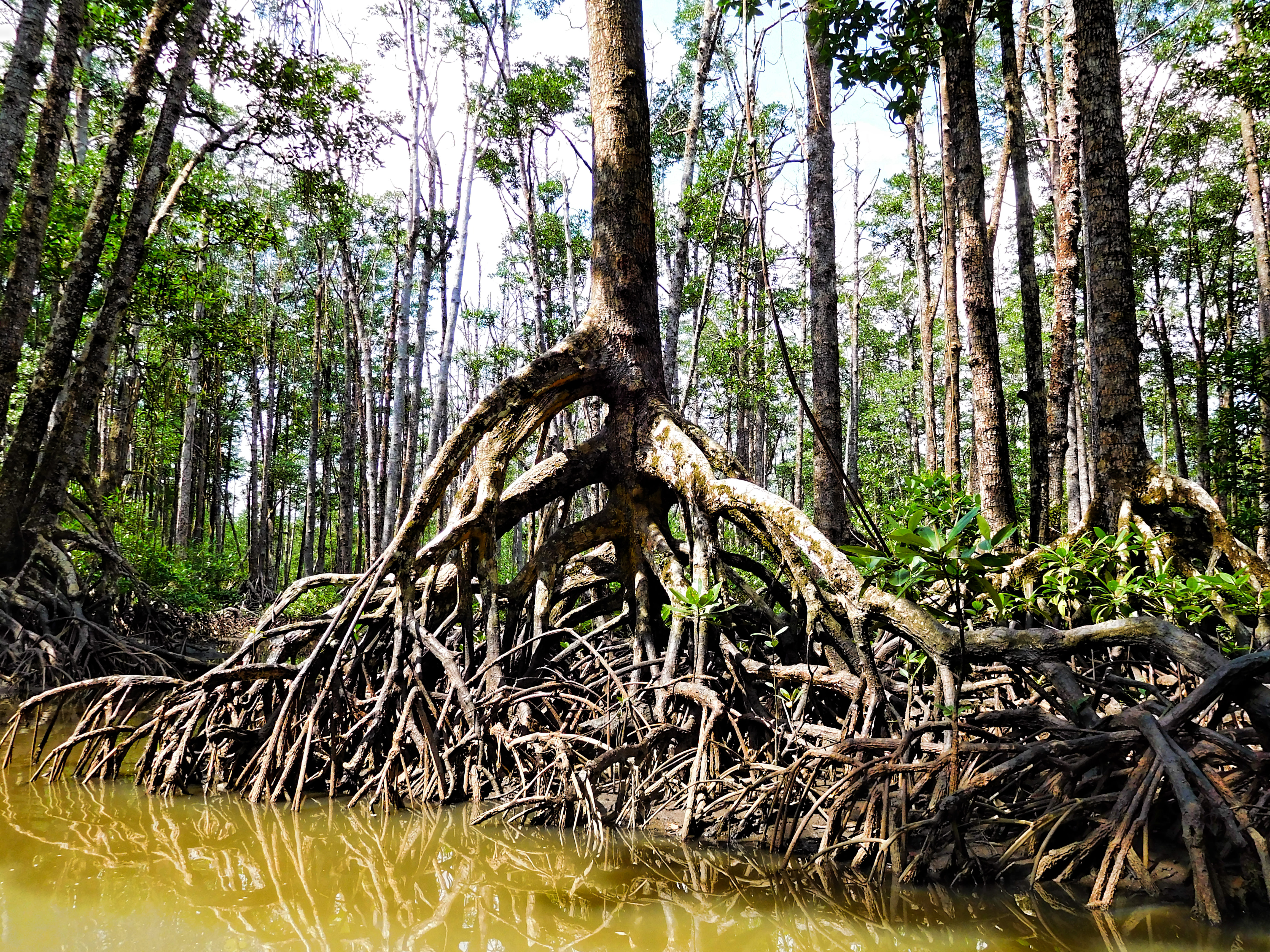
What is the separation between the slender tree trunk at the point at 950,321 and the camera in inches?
312

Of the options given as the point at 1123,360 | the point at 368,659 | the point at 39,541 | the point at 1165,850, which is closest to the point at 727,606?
the point at 1165,850

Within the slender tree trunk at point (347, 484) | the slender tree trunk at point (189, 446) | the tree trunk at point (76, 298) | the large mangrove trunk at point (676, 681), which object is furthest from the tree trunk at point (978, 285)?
the slender tree trunk at point (189, 446)

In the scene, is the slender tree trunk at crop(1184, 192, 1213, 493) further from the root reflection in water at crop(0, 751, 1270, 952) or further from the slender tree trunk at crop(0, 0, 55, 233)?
the slender tree trunk at crop(0, 0, 55, 233)

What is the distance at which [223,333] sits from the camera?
11.4m

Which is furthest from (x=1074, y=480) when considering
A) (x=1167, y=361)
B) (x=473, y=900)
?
(x=473, y=900)

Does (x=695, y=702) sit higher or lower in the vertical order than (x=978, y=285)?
lower

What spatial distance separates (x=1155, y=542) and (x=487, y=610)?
3.92 metres

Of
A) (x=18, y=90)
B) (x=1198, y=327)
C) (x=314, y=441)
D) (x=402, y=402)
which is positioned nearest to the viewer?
(x=18, y=90)

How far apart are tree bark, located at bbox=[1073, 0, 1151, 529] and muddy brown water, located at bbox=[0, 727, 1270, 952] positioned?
2855 millimetres

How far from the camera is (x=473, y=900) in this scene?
9.33ft

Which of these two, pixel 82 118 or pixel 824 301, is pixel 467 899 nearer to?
pixel 824 301

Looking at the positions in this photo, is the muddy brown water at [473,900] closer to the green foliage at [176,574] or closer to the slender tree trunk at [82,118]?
the green foliage at [176,574]

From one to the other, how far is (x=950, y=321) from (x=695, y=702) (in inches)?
224

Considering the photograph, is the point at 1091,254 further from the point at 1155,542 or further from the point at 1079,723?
the point at 1079,723
